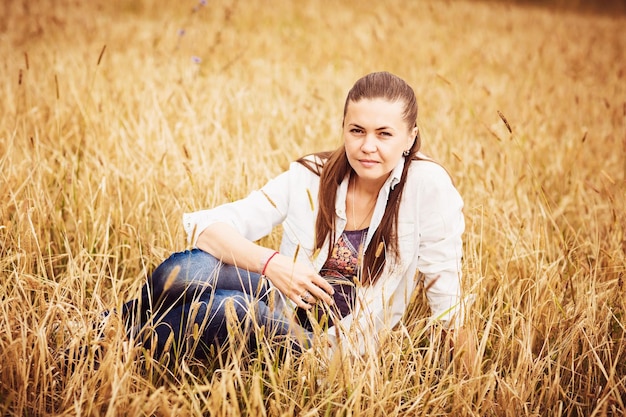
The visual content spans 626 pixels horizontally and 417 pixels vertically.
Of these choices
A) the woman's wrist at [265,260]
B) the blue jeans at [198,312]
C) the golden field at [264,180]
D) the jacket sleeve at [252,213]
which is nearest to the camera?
the golden field at [264,180]

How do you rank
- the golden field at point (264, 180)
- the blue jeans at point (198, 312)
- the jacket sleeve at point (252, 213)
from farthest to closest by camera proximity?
the jacket sleeve at point (252, 213)
the blue jeans at point (198, 312)
the golden field at point (264, 180)

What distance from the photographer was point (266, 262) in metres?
1.71

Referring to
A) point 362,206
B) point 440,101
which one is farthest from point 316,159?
point 440,101

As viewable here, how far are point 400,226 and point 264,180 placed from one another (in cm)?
103

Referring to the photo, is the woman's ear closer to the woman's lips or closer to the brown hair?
the brown hair

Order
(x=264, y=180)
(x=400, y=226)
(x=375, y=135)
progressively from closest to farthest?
(x=375, y=135) → (x=400, y=226) → (x=264, y=180)

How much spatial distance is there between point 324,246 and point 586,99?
3.96 m

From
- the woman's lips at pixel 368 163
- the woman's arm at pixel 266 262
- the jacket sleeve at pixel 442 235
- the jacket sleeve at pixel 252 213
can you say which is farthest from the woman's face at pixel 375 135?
the woman's arm at pixel 266 262

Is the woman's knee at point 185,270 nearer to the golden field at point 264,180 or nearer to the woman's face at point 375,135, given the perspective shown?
the golden field at point 264,180

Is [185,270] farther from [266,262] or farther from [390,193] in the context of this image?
[390,193]

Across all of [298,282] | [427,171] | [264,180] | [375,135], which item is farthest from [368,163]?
[264,180]

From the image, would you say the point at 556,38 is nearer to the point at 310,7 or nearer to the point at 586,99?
the point at 586,99

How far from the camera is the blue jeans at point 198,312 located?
1.61m

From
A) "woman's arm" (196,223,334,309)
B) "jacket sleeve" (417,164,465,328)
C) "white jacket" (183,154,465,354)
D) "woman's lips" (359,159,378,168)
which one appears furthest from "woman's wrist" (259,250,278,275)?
"jacket sleeve" (417,164,465,328)
